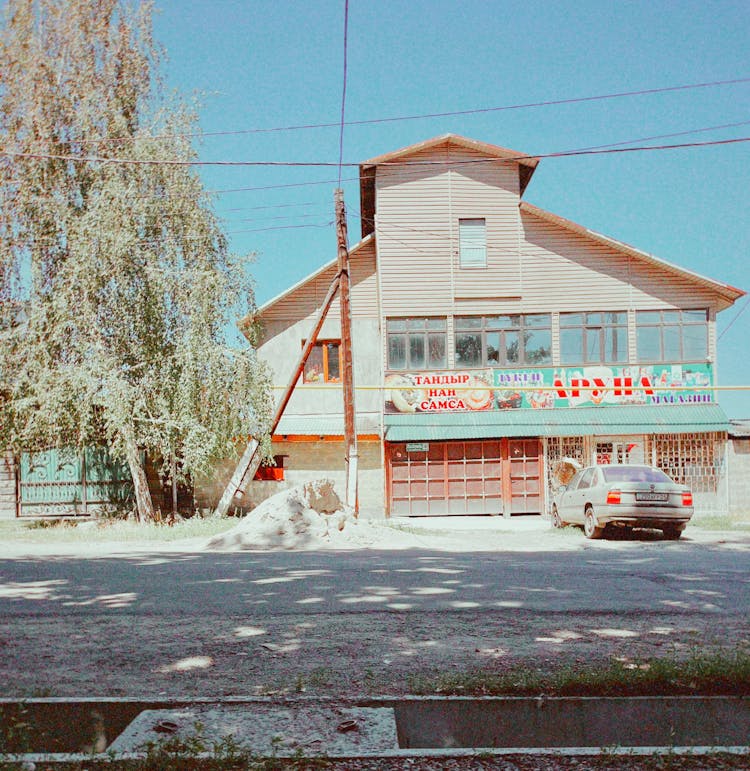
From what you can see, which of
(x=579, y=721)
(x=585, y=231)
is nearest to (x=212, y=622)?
(x=579, y=721)

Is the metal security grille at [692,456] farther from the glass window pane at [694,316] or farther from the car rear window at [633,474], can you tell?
the car rear window at [633,474]

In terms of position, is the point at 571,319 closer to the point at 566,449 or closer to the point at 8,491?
the point at 566,449

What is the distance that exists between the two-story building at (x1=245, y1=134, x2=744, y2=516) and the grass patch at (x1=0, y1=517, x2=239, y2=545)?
545cm

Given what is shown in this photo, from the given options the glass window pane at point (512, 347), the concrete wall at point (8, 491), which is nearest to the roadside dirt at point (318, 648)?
the concrete wall at point (8, 491)

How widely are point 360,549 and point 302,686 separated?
997 cm

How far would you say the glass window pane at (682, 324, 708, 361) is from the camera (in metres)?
25.3

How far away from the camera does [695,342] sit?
83.6 ft

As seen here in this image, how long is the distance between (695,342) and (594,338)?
3231mm

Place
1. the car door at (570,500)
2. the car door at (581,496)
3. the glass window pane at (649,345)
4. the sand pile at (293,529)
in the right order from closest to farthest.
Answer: the sand pile at (293,529), the car door at (581,496), the car door at (570,500), the glass window pane at (649,345)

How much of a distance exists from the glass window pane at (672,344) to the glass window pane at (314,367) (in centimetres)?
1131

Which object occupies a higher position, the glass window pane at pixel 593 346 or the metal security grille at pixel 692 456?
the glass window pane at pixel 593 346

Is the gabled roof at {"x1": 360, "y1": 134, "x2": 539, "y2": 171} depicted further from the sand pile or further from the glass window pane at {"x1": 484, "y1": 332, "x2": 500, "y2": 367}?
the sand pile

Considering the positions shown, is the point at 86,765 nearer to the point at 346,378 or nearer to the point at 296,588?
the point at 296,588

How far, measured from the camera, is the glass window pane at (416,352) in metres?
25.8
